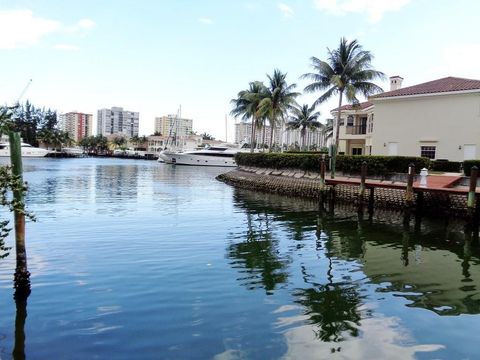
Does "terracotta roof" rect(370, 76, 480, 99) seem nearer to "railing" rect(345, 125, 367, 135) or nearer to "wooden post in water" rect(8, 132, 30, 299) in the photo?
"railing" rect(345, 125, 367, 135)

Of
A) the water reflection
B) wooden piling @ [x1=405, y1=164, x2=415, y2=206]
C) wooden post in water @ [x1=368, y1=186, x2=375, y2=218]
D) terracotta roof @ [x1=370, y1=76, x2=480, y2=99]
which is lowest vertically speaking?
the water reflection

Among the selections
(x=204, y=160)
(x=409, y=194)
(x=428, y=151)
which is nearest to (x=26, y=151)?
(x=204, y=160)

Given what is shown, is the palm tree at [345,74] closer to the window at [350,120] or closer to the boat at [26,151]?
the window at [350,120]

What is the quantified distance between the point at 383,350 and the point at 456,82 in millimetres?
31286

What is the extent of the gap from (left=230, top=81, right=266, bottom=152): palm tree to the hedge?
58.3ft

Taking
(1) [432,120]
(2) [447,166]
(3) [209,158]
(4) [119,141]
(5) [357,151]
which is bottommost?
(3) [209,158]

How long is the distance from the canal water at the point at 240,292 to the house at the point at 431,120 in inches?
590

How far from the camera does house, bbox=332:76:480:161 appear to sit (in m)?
29.9

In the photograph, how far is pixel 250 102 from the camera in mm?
59000

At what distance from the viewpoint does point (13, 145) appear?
8172 mm

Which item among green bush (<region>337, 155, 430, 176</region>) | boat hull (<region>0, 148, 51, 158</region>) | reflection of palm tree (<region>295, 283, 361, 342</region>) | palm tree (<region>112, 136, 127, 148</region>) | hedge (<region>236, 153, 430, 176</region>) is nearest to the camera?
reflection of palm tree (<region>295, 283, 361, 342</region>)

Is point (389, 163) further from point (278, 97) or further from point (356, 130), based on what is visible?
point (278, 97)

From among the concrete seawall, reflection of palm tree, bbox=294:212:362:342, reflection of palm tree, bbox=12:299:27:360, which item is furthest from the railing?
reflection of palm tree, bbox=12:299:27:360

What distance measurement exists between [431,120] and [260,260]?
25.5 metres
